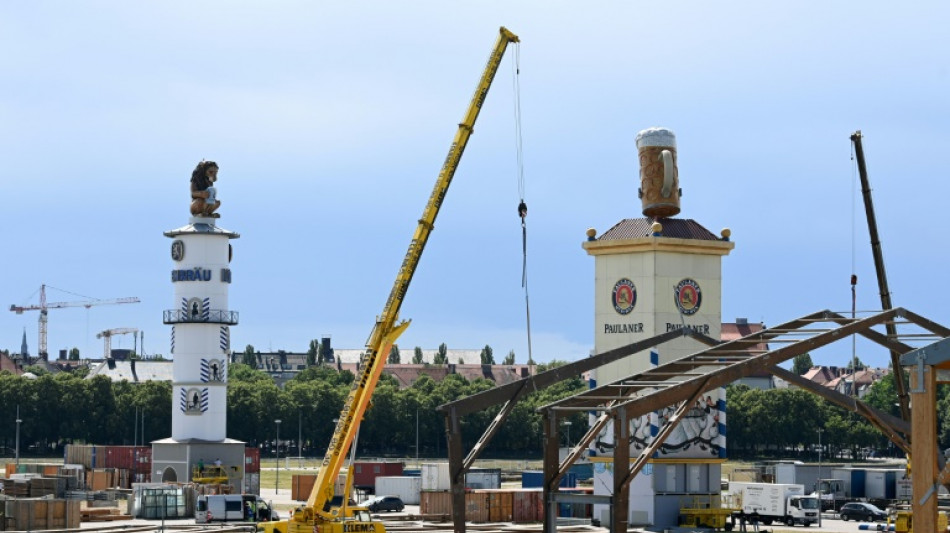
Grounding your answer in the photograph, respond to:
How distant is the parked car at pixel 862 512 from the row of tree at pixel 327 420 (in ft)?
227

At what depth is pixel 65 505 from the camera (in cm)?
7762

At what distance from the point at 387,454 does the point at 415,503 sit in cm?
7016

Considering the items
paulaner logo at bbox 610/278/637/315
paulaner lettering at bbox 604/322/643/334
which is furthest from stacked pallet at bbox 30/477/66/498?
paulaner logo at bbox 610/278/637/315

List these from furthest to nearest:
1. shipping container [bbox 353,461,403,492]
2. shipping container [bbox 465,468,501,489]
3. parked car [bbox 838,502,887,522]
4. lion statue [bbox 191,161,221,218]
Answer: shipping container [bbox 353,461,403,492], lion statue [bbox 191,161,221,218], shipping container [bbox 465,468,501,489], parked car [bbox 838,502,887,522]

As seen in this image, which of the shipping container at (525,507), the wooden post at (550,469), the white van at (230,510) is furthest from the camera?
the shipping container at (525,507)

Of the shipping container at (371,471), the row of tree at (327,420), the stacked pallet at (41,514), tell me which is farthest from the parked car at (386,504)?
the row of tree at (327,420)

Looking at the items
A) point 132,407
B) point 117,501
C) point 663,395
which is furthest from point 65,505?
point 132,407

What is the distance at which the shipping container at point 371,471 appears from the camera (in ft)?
360

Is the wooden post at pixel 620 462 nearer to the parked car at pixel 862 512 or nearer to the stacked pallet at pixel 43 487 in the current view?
the parked car at pixel 862 512

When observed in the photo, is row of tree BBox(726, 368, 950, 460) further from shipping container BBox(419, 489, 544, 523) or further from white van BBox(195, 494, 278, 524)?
white van BBox(195, 494, 278, 524)

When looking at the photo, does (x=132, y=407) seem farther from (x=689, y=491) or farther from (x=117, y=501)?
(x=689, y=491)

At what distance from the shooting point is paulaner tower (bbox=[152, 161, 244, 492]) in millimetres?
105062

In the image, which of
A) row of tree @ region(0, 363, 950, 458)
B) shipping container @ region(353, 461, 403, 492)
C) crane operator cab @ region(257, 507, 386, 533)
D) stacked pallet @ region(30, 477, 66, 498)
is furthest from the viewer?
row of tree @ region(0, 363, 950, 458)

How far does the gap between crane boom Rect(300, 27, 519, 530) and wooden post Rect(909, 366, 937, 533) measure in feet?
131
